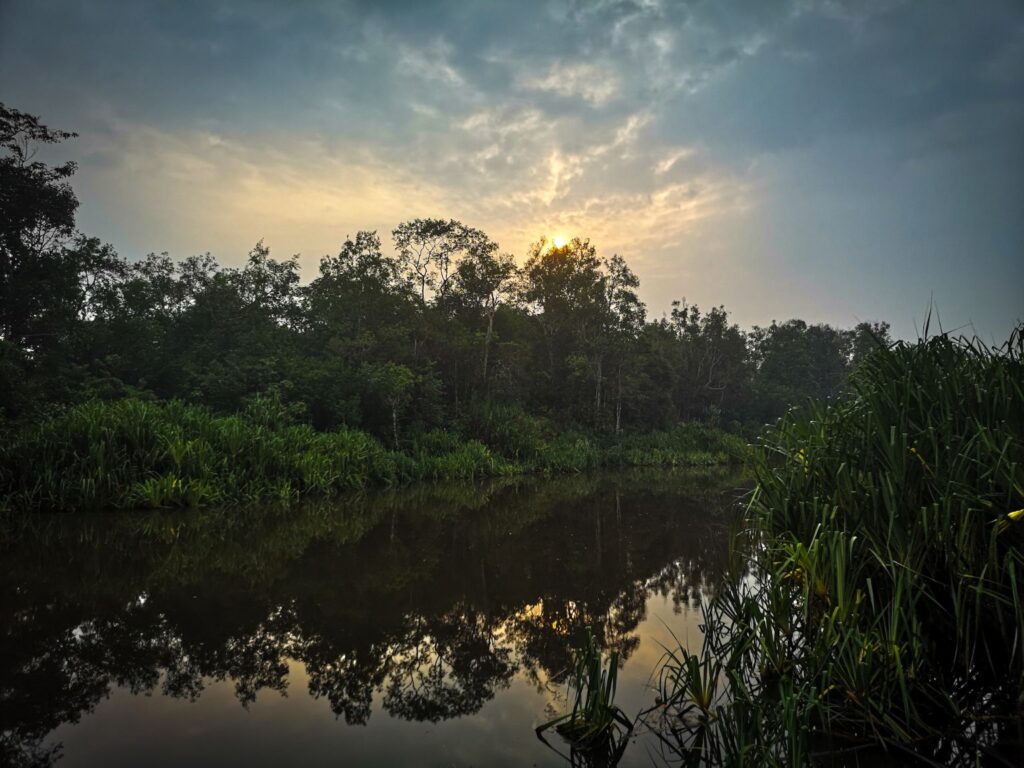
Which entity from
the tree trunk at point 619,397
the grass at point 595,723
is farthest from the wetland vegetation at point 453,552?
the tree trunk at point 619,397

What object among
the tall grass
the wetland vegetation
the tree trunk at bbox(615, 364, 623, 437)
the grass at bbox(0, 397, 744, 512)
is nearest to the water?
the wetland vegetation

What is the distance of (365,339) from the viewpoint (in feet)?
76.7

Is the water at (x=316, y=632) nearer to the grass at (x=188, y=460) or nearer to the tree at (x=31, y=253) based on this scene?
the grass at (x=188, y=460)

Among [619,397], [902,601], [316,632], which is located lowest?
[316,632]

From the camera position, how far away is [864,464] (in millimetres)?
3896

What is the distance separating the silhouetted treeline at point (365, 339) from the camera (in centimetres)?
1625

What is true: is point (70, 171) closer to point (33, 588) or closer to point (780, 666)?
point (33, 588)

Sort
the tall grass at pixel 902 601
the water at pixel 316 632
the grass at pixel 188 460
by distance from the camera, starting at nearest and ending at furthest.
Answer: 1. the tall grass at pixel 902 601
2. the water at pixel 316 632
3. the grass at pixel 188 460

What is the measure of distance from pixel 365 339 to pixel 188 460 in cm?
1202

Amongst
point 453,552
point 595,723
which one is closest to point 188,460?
point 453,552

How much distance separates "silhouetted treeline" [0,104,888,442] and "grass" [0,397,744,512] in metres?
1.41

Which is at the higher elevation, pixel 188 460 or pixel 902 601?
pixel 188 460

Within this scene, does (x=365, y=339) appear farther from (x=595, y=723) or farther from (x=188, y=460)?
(x=595, y=723)

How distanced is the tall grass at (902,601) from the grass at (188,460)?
14.9 ft
